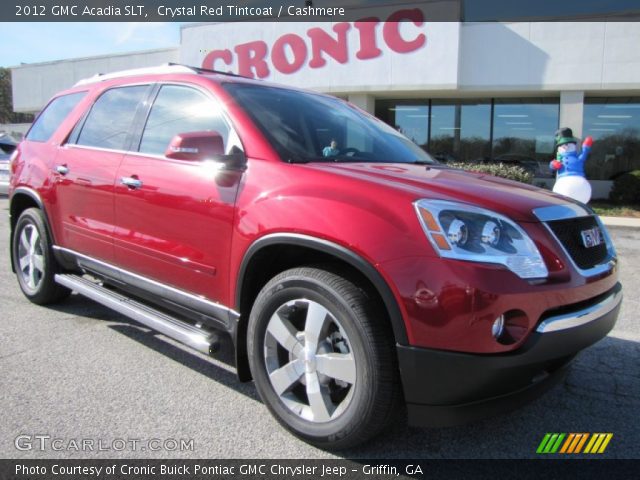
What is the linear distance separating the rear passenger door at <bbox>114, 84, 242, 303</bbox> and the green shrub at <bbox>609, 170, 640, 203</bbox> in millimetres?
13519

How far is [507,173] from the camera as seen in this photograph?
463 inches

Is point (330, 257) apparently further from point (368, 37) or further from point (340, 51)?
point (340, 51)

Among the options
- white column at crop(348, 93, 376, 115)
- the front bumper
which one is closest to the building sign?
white column at crop(348, 93, 376, 115)

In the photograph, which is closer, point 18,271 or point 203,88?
point 203,88

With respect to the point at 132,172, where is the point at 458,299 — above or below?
below

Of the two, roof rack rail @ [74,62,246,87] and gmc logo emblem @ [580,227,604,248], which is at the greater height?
roof rack rail @ [74,62,246,87]

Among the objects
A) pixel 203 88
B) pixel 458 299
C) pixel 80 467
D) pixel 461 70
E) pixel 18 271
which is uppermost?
pixel 461 70

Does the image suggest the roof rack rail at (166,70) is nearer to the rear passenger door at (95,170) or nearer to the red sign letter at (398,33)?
the rear passenger door at (95,170)

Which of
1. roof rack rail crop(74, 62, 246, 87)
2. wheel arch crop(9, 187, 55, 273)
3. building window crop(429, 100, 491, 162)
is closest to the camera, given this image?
roof rack rail crop(74, 62, 246, 87)

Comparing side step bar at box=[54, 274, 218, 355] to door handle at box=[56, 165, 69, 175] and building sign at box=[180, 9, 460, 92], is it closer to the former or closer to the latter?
door handle at box=[56, 165, 69, 175]

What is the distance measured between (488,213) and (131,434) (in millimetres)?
2052

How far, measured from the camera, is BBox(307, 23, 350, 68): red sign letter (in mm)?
15391

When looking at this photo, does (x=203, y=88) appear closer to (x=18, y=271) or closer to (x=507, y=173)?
(x=18, y=271)

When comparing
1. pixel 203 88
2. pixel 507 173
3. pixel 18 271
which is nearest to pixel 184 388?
pixel 203 88
